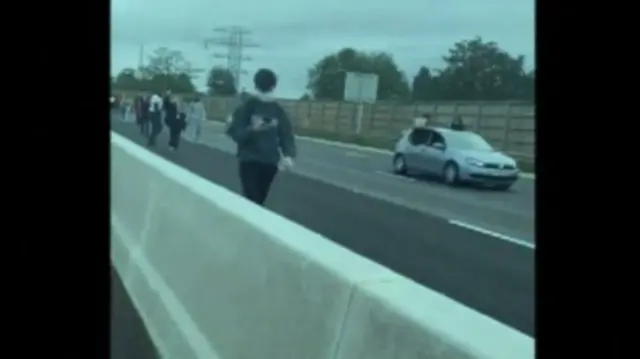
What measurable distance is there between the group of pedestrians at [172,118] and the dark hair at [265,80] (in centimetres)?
44

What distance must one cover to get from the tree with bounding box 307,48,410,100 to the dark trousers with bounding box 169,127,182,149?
4547mm

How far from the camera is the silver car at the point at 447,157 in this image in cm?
889

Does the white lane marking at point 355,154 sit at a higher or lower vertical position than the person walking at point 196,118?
lower

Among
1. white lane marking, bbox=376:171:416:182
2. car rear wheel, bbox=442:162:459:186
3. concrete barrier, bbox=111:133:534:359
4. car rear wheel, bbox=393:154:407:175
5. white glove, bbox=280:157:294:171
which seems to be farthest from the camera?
white lane marking, bbox=376:171:416:182

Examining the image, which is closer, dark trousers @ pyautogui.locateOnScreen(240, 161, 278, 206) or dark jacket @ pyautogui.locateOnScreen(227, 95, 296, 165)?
dark jacket @ pyautogui.locateOnScreen(227, 95, 296, 165)

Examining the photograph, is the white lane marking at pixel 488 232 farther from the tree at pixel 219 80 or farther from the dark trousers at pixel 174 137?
the dark trousers at pixel 174 137

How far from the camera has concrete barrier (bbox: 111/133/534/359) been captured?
405 cm

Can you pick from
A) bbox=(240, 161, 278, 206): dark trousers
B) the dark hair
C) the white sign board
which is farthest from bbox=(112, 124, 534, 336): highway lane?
the white sign board

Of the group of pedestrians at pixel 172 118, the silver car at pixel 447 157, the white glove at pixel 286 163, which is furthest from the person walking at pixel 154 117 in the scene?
the silver car at pixel 447 157

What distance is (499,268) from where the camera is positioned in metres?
10.6

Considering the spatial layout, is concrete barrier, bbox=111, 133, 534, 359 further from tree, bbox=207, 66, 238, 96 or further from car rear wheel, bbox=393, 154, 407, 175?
car rear wheel, bbox=393, 154, 407, 175

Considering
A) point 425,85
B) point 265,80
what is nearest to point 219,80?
point 265,80

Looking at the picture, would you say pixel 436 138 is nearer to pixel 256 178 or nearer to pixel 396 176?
pixel 256 178
